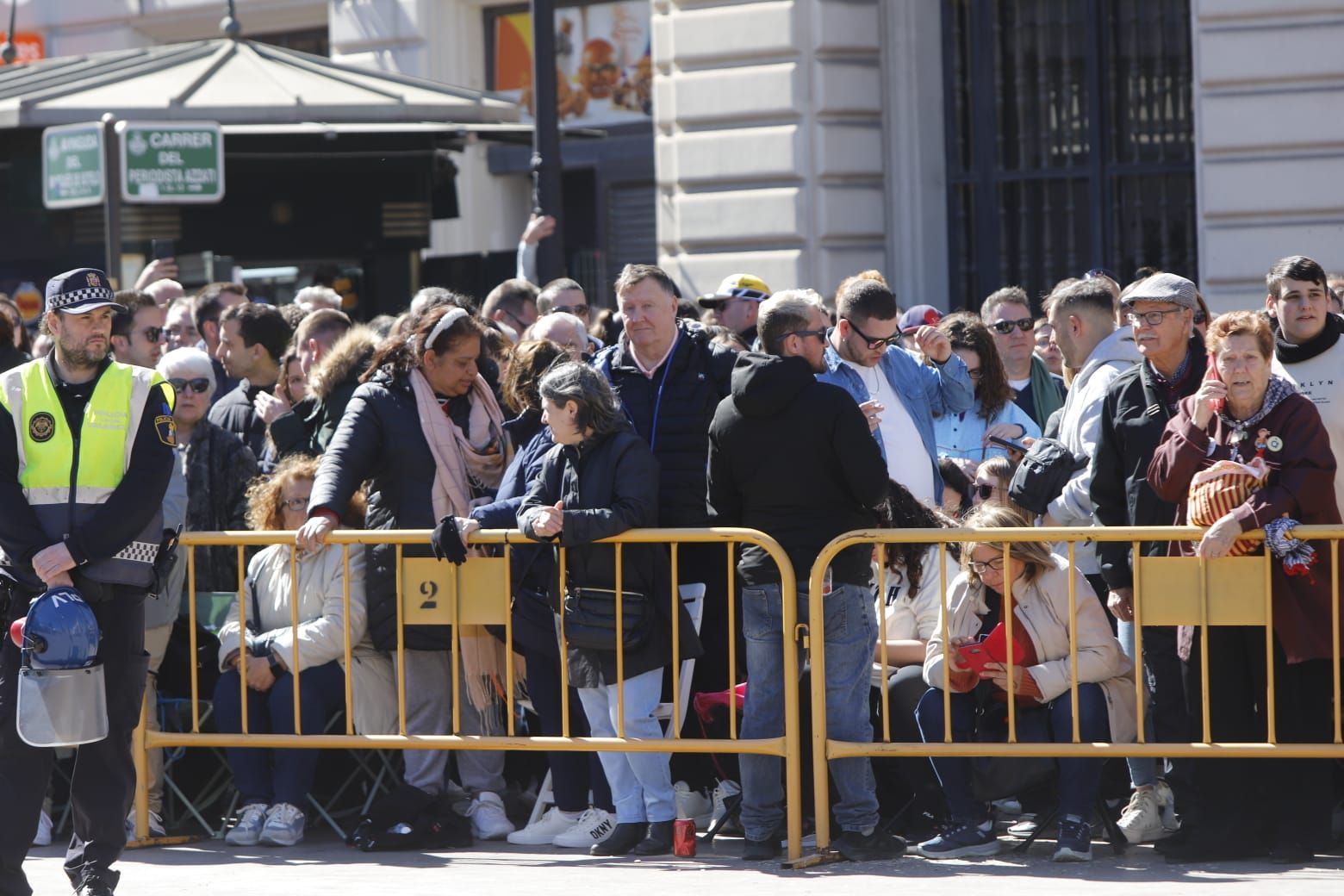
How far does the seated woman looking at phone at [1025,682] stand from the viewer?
286 inches

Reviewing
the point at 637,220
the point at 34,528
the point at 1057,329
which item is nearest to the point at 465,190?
the point at 637,220

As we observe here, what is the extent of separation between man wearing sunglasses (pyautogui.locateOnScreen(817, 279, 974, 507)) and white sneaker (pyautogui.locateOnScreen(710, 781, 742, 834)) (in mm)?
1344

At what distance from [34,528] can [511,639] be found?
191 centimetres

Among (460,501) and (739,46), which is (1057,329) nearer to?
(460,501)

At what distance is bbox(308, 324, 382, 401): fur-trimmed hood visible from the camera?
8.93 meters

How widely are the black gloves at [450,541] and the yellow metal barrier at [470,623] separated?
0.09 meters

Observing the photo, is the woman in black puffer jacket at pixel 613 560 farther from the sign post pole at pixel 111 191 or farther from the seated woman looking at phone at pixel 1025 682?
the sign post pole at pixel 111 191

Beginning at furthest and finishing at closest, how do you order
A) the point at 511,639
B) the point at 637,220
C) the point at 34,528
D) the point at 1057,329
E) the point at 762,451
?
the point at 637,220
the point at 1057,329
the point at 511,639
the point at 762,451
the point at 34,528

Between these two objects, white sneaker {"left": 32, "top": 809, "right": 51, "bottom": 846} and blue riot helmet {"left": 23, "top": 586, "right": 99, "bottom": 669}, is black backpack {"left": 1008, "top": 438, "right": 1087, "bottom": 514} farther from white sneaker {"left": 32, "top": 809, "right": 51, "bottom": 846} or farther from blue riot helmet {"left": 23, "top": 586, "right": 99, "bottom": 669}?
white sneaker {"left": 32, "top": 809, "right": 51, "bottom": 846}

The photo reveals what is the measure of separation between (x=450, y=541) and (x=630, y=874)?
1372 mm

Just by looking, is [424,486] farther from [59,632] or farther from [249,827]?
→ [59,632]

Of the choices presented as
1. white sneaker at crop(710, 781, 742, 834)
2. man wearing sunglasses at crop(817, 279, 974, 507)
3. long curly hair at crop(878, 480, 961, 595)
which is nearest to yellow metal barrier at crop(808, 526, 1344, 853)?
long curly hair at crop(878, 480, 961, 595)

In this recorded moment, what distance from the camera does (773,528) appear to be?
7379mm

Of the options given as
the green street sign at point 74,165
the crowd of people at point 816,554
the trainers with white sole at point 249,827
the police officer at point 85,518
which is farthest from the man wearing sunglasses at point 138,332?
the police officer at point 85,518
